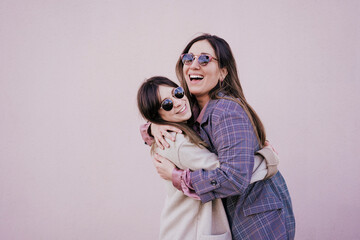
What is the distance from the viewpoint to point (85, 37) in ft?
10.5

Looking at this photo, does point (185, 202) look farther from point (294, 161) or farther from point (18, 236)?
point (18, 236)

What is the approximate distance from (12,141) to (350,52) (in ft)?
12.3

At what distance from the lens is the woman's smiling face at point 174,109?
1.65m

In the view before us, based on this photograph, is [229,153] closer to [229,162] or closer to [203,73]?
[229,162]

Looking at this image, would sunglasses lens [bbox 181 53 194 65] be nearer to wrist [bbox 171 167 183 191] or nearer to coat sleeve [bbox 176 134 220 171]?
coat sleeve [bbox 176 134 220 171]

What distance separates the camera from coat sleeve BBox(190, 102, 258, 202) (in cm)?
141

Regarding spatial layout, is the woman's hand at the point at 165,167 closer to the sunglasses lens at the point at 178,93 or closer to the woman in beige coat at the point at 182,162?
the woman in beige coat at the point at 182,162

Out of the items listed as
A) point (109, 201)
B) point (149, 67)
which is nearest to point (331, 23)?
point (149, 67)

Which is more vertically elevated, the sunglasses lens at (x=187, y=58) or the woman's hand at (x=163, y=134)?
the sunglasses lens at (x=187, y=58)

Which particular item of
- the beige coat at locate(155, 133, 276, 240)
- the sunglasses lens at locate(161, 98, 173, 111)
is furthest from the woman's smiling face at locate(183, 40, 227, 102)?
the beige coat at locate(155, 133, 276, 240)

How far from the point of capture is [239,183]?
4.64 ft

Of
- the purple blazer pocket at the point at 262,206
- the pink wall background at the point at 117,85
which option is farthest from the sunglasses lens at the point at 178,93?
the pink wall background at the point at 117,85

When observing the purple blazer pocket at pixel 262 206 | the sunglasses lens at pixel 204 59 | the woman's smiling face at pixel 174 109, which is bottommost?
the purple blazer pocket at pixel 262 206

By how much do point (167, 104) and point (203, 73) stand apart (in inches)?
14.1
